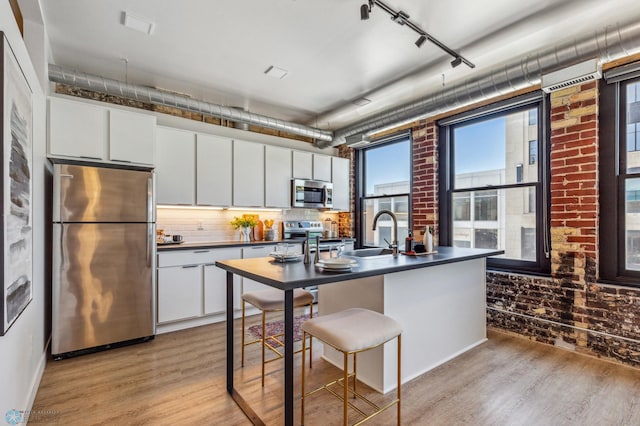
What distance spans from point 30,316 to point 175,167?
2.14 meters

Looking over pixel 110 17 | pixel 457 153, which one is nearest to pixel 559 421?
pixel 457 153

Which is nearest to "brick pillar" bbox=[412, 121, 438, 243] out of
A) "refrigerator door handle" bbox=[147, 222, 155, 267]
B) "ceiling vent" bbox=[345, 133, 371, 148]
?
"ceiling vent" bbox=[345, 133, 371, 148]

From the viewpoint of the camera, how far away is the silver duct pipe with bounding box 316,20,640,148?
2260mm

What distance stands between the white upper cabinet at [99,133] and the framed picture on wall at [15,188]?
38.4 inches

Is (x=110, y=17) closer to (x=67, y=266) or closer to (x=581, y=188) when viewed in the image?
(x=67, y=266)

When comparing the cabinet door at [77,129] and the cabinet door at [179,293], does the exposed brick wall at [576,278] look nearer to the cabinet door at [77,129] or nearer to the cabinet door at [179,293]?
the cabinet door at [179,293]

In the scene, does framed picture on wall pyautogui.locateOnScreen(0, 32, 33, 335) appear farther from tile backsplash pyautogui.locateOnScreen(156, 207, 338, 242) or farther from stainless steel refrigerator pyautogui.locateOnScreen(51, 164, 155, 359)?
tile backsplash pyautogui.locateOnScreen(156, 207, 338, 242)

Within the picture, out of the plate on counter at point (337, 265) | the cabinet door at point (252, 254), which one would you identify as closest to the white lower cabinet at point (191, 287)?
the cabinet door at point (252, 254)

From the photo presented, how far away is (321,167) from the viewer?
527 cm

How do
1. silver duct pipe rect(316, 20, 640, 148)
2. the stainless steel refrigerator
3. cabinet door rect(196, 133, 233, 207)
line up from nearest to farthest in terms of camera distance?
silver duct pipe rect(316, 20, 640, 148), the stainless steel refrigerator, cabinet door rect(196, 133, 233, 207)

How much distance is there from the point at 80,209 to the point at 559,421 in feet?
13.2

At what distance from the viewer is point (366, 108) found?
15.0 feet

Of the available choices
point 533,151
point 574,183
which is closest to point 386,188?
point 533,151

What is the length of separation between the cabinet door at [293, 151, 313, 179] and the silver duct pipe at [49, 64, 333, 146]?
0.42 m
